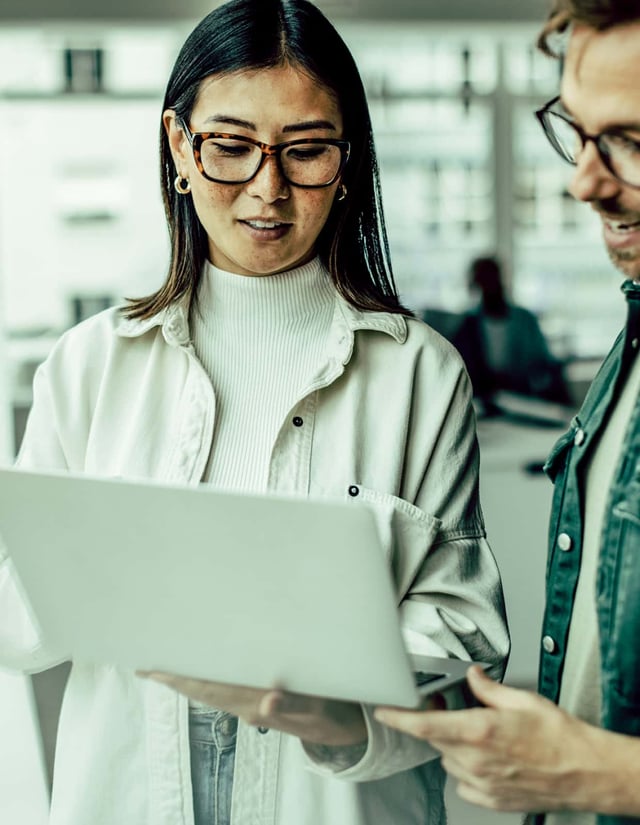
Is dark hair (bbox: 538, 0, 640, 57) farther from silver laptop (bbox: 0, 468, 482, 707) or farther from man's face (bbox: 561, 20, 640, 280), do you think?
silver laptop (bbox: 0, 468, 482, 707)

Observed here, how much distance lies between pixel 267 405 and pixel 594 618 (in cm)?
50

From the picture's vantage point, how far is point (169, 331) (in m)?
1.46

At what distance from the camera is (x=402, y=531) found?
1.36m

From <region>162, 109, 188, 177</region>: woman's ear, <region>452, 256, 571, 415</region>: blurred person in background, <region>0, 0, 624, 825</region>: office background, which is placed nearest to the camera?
<region>162, 109, 188, 177</region>: woman's ear

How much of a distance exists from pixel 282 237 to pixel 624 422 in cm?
49

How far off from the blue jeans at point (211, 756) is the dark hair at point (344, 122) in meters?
0.53

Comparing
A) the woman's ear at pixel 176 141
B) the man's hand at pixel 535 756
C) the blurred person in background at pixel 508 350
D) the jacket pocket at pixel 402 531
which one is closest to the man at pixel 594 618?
the man's hand at pixel 535 756

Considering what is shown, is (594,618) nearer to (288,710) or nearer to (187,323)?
(288,710)

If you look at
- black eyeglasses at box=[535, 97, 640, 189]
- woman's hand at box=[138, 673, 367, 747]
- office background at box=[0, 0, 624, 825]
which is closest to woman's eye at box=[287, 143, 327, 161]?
black eyeglasses at box=[535, 97, 640, 189]

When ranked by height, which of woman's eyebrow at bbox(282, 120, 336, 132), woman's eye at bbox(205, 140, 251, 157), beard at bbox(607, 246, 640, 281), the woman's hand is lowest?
the woman's hand

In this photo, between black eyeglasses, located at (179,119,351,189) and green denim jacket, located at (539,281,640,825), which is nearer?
green denim jacket, located at (539,281,640,825)

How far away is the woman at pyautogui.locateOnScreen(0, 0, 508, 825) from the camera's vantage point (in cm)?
135

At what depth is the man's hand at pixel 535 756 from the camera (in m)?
0.99

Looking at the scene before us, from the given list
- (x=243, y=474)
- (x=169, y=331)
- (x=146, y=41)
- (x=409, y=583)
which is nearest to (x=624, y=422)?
(x=409, y=583)
